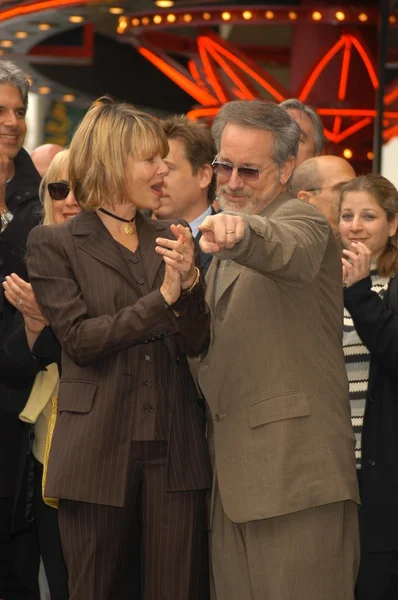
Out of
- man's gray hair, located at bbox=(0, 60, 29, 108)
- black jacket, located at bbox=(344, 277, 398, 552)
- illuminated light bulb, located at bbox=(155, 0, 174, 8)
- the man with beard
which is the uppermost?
illuminated light bulb, located at bbox=(155, 0, 174, 8)

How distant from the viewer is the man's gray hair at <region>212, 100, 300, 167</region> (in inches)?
147

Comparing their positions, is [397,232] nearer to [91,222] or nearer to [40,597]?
[91,222]

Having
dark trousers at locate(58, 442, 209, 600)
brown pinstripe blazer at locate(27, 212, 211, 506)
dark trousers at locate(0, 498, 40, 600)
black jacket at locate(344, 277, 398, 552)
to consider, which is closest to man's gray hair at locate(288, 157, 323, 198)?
black jacket at locate(344, 277, 398, 552)

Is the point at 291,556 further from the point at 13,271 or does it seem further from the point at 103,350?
the point at 13,271

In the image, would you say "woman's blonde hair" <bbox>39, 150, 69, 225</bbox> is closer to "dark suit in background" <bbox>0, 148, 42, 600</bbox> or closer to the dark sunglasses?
the dark sunglasses

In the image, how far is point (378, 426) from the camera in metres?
4.34

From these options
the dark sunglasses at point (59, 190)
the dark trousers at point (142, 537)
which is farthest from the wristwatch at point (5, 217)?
the dark trousers at point (142, 537)

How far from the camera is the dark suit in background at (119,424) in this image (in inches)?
137

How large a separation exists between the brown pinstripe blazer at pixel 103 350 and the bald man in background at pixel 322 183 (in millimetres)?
1792

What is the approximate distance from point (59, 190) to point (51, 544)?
140 cm

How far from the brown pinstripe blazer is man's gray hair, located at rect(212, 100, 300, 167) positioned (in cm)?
52

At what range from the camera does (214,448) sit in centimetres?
368

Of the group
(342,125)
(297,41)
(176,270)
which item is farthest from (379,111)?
(176,270)

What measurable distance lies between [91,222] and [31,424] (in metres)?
1.10
